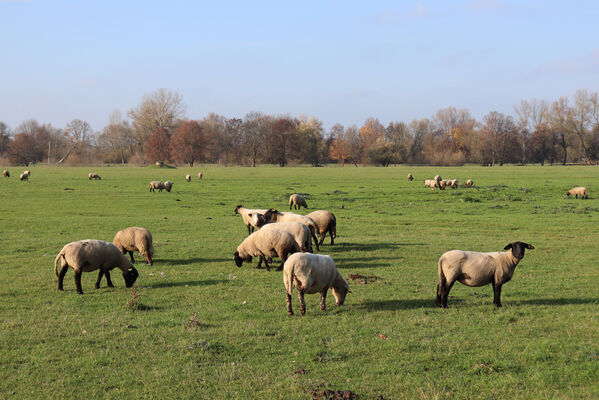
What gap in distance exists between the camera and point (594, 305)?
11789 mm

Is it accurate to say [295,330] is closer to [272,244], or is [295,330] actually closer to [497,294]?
[497,294]

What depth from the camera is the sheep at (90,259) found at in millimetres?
12852

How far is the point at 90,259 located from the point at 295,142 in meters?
126

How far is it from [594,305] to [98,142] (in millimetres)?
163207

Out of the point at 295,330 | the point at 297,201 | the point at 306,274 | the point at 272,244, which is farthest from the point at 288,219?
the point at 297,201

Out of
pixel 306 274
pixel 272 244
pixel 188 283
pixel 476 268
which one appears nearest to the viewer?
pixel 306 274

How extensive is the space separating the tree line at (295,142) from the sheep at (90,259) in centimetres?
11638

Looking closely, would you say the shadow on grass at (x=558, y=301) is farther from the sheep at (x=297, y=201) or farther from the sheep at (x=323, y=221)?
the sheep at (x=297, y=201)

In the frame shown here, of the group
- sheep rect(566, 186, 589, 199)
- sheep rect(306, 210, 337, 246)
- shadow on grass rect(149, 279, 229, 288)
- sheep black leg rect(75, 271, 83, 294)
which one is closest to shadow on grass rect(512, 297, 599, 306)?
shadow on grass rect(149, 279, 229, 288)

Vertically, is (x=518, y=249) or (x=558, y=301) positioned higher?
(x=518, y=249)

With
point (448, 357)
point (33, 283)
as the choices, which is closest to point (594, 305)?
point (448, 357)

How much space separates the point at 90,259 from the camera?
13.0 m

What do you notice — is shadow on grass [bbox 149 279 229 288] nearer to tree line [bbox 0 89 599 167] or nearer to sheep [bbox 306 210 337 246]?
sheep [bbox 306 210 337 246]

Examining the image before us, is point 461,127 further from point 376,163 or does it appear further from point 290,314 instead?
point 290,314
